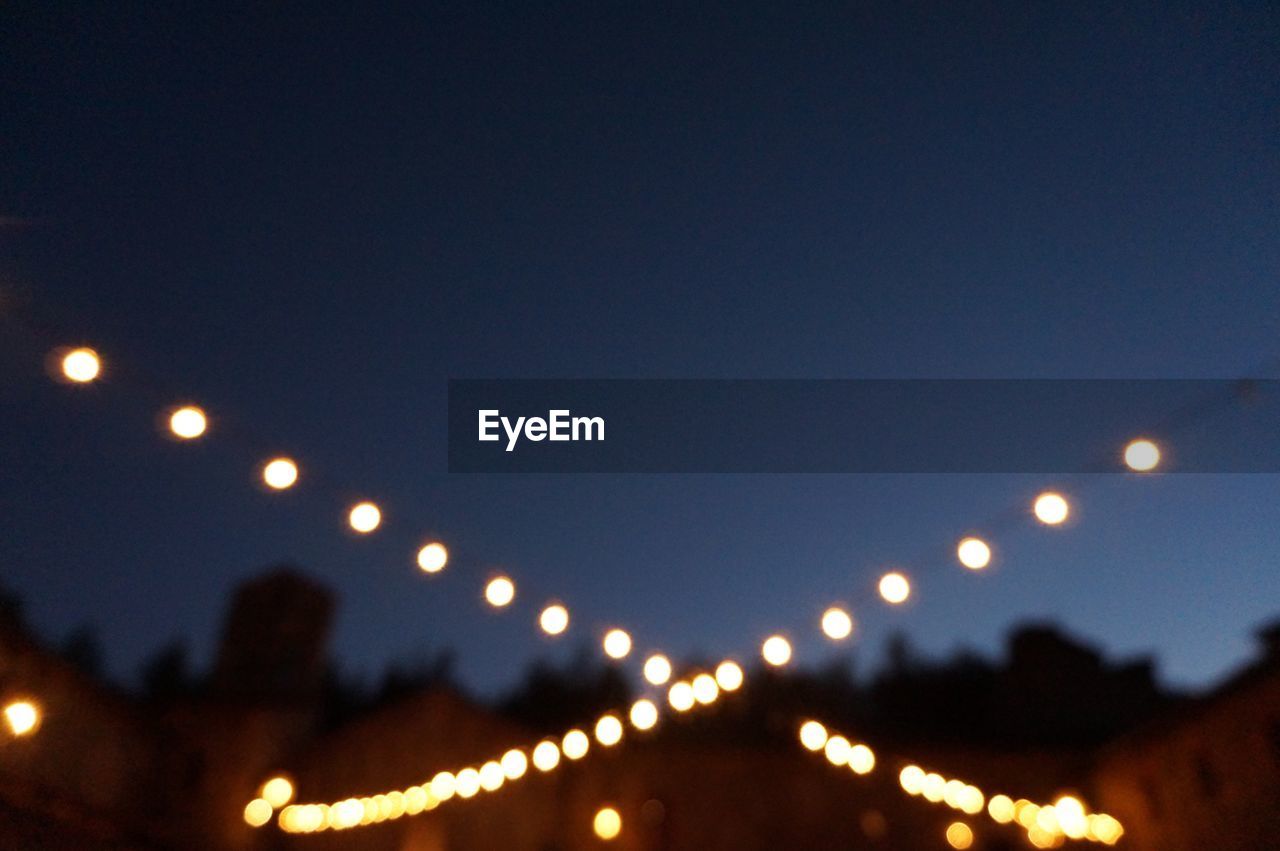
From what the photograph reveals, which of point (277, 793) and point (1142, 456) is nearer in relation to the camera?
point (1142, 456)

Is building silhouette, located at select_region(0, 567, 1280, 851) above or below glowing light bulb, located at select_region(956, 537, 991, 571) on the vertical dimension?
above

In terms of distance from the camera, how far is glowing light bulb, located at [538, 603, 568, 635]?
8695 millimetres

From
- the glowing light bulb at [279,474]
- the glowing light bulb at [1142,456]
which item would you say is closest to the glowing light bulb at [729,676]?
the glowing light bulb at [1142,456]

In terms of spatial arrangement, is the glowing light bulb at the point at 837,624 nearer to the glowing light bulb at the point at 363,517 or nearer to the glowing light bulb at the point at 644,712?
the glowing light bulb at the point at 644,712

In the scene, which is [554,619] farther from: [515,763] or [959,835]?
[959,835]

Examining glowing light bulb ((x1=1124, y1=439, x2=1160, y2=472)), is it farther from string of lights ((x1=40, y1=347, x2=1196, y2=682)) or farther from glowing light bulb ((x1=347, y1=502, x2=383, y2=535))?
glowing light bulb ((x1=347, y1=502, x2=383, y2=535))

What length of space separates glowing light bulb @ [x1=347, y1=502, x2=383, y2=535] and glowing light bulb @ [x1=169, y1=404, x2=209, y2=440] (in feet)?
4.67

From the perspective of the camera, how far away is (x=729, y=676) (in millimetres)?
8484

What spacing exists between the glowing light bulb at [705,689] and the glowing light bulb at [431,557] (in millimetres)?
2469

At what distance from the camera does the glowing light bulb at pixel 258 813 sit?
717 inches

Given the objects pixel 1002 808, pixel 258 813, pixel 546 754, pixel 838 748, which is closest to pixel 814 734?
pixel 838 748

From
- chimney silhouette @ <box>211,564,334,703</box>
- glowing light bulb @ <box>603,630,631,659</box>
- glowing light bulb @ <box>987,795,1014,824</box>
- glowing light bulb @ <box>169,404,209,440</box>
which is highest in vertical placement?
chimney silhouette @ <box>211,564,334,703</box>

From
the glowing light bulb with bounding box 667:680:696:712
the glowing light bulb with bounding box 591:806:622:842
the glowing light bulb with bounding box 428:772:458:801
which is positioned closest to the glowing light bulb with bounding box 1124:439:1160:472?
the glowing light bulb with bounding box 667:680:696:712

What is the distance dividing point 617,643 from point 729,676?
3.48ft
